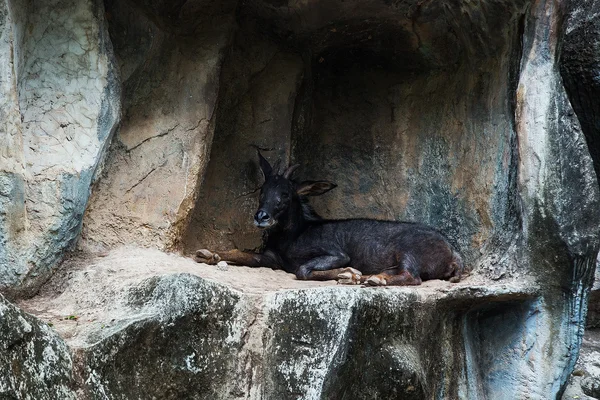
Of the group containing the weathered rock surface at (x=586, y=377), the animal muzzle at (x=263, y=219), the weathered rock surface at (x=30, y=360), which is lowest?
the weathered rock surface at (x=30, y=360)

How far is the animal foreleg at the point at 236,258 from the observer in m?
8.17

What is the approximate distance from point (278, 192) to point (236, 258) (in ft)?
2.66

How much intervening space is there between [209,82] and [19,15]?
1.82m

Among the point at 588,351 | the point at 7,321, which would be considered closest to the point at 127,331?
the point at 7,321

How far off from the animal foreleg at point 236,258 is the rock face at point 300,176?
294mm

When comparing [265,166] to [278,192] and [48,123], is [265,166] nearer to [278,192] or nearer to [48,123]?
[278,192]

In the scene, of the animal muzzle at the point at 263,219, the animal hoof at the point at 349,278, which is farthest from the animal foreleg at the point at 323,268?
the animal muzzle at the point at 263,219

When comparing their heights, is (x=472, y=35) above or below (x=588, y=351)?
above

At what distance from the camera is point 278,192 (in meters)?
8.93

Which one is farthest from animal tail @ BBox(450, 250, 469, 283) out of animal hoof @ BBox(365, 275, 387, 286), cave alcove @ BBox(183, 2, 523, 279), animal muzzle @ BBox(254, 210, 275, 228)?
animal muzzle @ BBox(254, 210, 275, 228)

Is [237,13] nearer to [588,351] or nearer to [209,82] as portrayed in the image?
[209,82]

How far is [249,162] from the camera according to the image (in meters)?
9.23

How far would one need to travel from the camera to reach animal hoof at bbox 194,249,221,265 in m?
8.16

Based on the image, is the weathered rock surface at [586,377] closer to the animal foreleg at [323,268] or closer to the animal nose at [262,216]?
the animal foreleg at [323,268]
